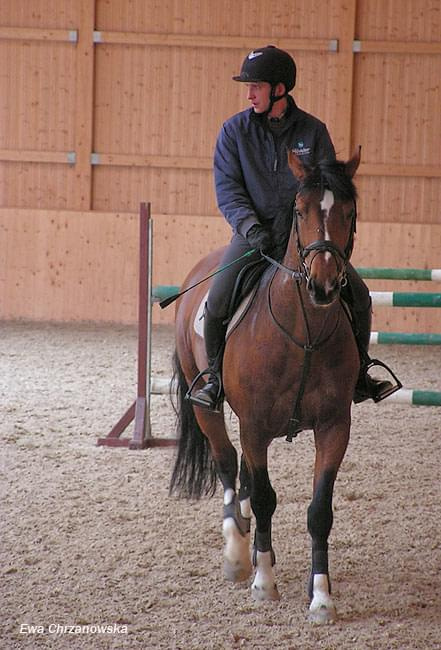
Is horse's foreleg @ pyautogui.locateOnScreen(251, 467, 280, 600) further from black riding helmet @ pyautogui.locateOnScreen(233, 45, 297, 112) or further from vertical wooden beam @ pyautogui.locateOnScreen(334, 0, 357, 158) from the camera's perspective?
vertical wooden beam @ pyautogui.locateOnScreen(334, 0, 357, 158)

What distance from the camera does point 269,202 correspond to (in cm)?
389

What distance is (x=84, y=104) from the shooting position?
1174cm

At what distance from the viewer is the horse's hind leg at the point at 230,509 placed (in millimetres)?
3803

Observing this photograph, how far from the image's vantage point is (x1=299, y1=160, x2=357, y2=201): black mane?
322 centimetres

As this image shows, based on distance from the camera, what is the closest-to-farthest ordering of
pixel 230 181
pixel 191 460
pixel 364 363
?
pixel 364 363, pixel 230 181, pixel 191 460

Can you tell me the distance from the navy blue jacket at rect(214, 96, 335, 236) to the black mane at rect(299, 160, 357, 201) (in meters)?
0.54

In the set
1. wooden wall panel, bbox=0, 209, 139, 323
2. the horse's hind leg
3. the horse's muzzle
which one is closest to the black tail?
the horse's hind leg

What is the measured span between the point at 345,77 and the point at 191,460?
7.97m

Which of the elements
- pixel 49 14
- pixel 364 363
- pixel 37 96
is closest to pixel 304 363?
pixel 364 363

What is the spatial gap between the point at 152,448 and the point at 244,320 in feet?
7.98

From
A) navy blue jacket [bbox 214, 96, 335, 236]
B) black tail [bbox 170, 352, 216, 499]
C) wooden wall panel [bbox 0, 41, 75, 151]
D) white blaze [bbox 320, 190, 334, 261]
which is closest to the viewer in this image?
white blaze [bbox 320, 190, 334, 261]

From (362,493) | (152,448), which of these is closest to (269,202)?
(362,493)

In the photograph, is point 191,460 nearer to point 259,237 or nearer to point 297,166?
point 259,237

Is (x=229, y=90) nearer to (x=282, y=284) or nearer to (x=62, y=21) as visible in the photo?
(x=62, y=21)
